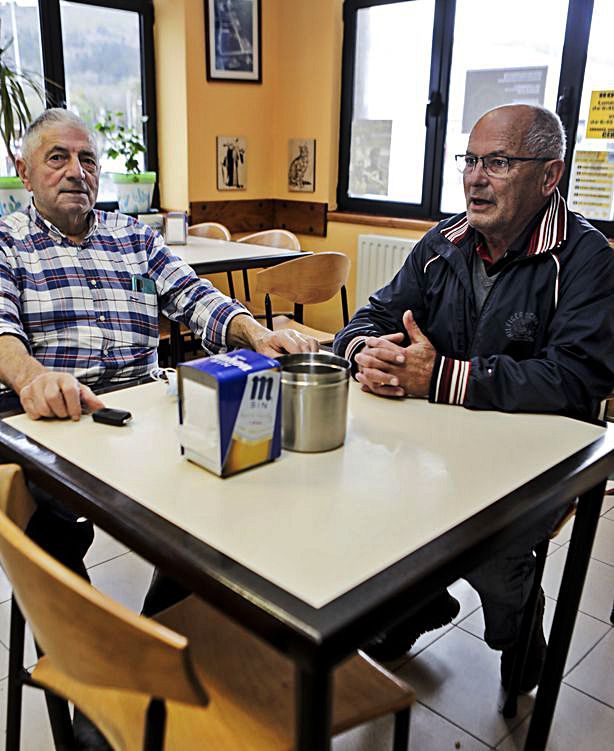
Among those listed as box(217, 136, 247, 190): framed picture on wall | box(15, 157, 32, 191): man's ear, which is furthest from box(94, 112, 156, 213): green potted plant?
box(15, 157, 32, 191): man's ear

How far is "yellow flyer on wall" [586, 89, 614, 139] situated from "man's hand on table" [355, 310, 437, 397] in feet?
8.42

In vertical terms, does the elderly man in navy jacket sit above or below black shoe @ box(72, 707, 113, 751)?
above

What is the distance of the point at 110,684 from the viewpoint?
0.79 meters

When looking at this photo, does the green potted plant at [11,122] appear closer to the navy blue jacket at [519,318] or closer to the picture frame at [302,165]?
the picture frame at [302,165]

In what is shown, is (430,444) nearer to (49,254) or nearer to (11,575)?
(11,575)

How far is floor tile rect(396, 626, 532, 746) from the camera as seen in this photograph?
5.25ft

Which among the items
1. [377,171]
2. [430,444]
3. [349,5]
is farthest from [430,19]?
[430,444]

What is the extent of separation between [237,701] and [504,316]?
1.03 m

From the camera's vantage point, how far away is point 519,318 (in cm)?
164

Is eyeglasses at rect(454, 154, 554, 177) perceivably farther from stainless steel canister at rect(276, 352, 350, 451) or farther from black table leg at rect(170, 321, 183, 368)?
black table leg at rect(170, 321, 183, 368)

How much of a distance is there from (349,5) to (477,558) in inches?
167

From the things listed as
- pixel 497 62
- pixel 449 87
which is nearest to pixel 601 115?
pixel 497 62

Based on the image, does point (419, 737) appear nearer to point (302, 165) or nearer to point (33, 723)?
point (33, 723)

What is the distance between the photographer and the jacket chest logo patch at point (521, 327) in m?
1.63
